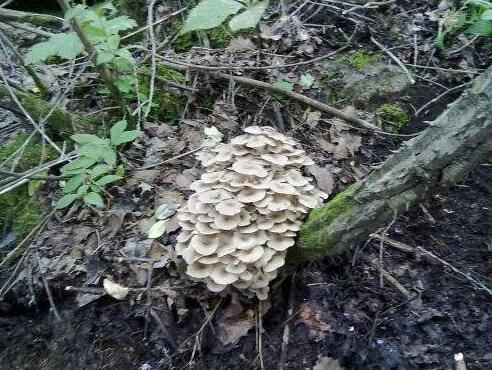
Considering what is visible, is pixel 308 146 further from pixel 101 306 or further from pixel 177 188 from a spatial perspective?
pixel 101 306

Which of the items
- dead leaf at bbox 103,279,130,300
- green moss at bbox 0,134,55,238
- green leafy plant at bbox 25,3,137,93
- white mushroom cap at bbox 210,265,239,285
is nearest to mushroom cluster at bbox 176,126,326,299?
white mushroom cap at bbox 210,265,239,285

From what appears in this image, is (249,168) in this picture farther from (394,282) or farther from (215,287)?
(394,282)

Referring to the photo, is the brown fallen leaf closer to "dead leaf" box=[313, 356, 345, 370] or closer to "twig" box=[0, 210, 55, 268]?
"dead leaf" box=[313, 356, 345, 370]

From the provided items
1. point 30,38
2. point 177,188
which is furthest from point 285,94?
point 30,38

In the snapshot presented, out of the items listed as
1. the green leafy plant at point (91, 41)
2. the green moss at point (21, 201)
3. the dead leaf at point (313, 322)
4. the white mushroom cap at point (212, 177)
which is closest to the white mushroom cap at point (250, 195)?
the white mushroom cap at point (212, 177)

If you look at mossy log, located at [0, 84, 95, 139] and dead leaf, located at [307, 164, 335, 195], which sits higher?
mossy log, located at [0, 84, 95, 139]

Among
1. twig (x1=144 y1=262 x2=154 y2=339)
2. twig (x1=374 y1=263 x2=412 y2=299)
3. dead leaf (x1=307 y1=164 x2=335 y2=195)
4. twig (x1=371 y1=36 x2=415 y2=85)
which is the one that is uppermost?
twig (x1=371 y1=36 x2=415 y2=85)

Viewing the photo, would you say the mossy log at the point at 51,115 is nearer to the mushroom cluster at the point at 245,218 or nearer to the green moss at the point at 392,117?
the mushroom cluster at the point at 245,218
